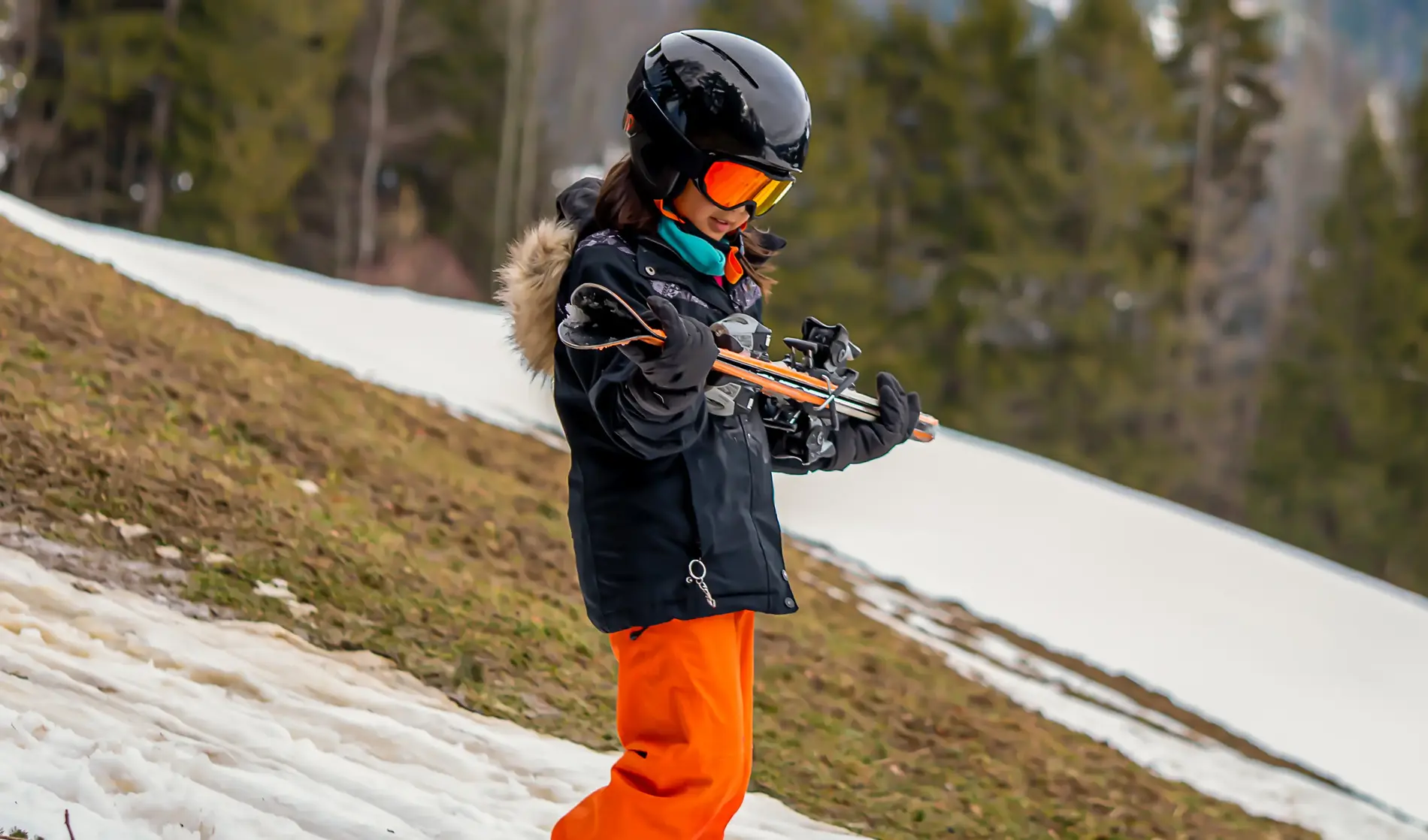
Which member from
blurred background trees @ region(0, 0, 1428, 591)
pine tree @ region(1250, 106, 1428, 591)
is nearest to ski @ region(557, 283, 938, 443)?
blurred background trees @ region(0, 0, 1428, 591)


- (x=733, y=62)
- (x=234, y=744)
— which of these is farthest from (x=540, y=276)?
(x=234, y=744)

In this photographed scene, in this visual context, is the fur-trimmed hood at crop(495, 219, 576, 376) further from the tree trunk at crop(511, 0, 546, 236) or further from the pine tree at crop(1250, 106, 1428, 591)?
the tree trunk at crop(511, 0, 546, 236)

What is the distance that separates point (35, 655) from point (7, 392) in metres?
→ 1.96

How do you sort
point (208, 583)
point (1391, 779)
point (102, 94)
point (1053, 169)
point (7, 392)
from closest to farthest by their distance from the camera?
point (208, 583), point (7, 392), point (1391, 779), point (102, 94), point (1053, 169)

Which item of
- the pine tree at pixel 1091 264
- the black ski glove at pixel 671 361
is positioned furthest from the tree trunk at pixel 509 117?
the black ski glove at pixel 671 361

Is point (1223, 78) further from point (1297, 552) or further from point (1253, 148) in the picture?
point (1297, 552)

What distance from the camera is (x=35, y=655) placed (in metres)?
3.66

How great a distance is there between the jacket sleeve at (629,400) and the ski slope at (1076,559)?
637cm

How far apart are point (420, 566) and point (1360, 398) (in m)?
22.7

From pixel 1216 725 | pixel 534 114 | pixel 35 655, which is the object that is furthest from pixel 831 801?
pixel 534 114

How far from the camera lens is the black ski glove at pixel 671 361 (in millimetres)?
2359

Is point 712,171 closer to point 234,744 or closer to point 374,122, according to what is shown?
point 234,744

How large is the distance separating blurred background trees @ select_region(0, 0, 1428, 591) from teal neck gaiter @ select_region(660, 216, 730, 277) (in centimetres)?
2046

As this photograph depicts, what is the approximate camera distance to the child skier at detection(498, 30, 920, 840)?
103 inches
